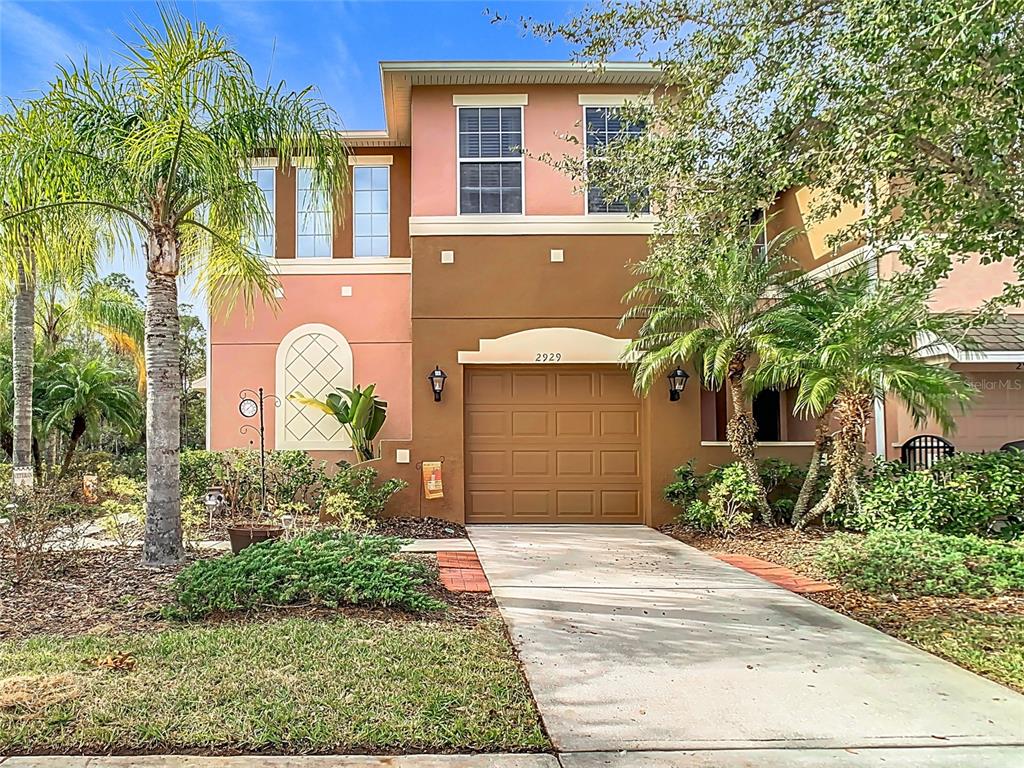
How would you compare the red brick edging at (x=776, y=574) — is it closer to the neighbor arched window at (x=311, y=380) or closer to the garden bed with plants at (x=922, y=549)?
the garden bed with plants at (x=922, y=549)

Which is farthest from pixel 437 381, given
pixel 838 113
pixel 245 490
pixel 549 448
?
pixel 838 113

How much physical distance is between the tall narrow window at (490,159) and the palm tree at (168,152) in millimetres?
3818

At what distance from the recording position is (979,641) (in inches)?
210

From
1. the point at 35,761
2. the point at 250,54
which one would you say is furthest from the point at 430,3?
the point at 35,761

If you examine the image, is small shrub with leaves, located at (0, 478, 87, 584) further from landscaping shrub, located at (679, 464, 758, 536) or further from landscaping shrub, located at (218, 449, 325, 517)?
landscaping shrub, located at (679, 464, 758, 536)

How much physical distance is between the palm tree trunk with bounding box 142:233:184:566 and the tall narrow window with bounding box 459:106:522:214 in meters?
5.17

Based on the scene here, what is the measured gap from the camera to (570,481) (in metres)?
11.3

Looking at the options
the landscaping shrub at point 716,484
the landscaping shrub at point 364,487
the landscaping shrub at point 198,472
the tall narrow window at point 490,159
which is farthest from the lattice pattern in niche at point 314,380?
the landscaping shrub at point 716,484

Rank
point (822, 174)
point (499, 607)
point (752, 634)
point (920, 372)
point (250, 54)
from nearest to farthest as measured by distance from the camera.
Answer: point (752, 634), point (499, 607), point (822, 174), point (250, 54), point (920, 372)

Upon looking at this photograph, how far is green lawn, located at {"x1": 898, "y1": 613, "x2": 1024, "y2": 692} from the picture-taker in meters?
4.77

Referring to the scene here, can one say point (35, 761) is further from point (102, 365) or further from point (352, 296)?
point (102, 365)

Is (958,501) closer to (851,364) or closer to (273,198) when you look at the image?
(851,364)

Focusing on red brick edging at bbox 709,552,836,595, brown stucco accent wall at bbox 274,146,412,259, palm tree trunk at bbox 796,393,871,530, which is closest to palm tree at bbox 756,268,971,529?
palm tree trunk at bbox 796,393,871,530

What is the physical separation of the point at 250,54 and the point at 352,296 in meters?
6.61
